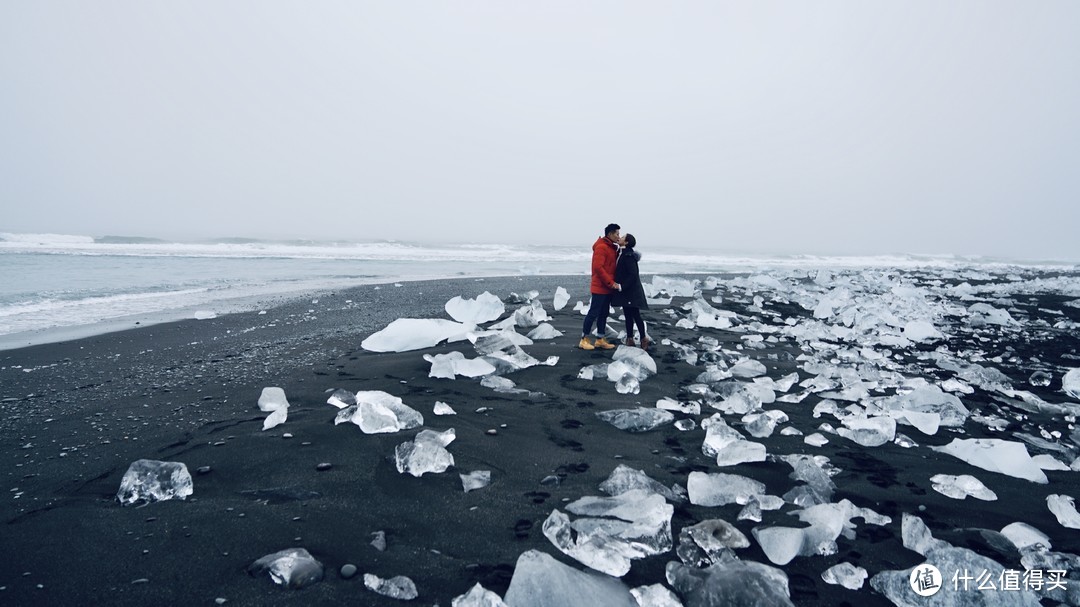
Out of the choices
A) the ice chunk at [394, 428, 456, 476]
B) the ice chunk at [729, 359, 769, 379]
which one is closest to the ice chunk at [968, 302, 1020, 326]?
the ice chunk at [729, 359, 769, 379]

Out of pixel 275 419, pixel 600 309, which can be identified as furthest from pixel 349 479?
pixel 600 309

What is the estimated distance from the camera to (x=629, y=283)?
19.0ft

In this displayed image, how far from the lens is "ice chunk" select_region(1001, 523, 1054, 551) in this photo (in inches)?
81.0

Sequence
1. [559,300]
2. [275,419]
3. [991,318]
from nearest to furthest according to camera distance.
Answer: [275,419] → [991,318] → [559,300]

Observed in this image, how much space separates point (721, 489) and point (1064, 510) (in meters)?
1.49

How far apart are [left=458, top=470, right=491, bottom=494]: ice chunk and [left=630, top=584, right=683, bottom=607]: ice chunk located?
3.07 ft

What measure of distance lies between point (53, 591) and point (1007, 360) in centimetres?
737

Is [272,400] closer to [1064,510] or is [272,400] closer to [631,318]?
[631,318]

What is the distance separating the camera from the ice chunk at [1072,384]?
417 cm

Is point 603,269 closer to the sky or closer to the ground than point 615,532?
closer to the sky

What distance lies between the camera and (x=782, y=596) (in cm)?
164

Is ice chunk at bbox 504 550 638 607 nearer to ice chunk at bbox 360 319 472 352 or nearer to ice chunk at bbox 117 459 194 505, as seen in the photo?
ice chunk at bbox 117 459 194 505

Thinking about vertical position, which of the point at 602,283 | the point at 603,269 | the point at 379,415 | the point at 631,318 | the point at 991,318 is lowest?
the point at 379,415

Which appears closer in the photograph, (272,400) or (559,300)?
(272,400)
